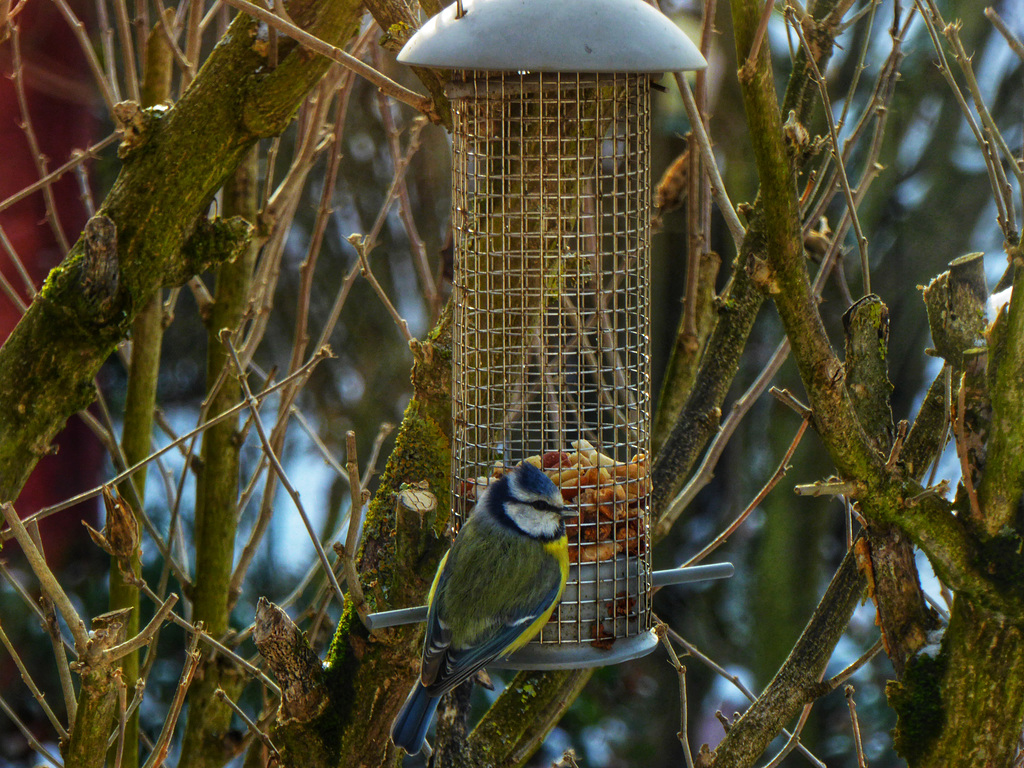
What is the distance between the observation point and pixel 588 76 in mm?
2381

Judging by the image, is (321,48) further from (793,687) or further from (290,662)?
(793,687)

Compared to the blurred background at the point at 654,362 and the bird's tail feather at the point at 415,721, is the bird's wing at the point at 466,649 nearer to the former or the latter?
the bird's tail feather at the point at 415,721

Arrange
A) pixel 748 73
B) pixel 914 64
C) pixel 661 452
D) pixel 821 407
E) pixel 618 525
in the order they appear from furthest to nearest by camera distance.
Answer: pixel 914 64
pixel 661 452
pixel 618 525
pixel 821 407
pixel 748 73

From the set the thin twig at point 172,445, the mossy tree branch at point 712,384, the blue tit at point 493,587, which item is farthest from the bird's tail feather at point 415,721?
the mossy tree branch at point 712,384

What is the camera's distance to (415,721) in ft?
7.65

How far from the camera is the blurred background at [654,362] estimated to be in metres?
5.70

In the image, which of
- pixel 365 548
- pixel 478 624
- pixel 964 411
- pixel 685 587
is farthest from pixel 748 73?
pixel 685 587

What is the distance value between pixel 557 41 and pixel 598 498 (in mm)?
1087

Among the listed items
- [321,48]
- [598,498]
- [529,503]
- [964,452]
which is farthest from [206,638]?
[964,452]

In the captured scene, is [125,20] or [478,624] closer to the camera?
[478,624]

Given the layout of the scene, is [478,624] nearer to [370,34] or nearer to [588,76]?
[588,76]

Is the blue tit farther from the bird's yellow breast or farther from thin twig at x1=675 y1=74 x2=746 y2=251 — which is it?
thin twig at x1=675 y1=74 x2=746 y2=251

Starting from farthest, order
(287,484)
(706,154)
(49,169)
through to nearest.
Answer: (49,169)
(706,154)
(287,484)

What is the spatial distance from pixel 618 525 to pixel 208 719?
4.93 feet
